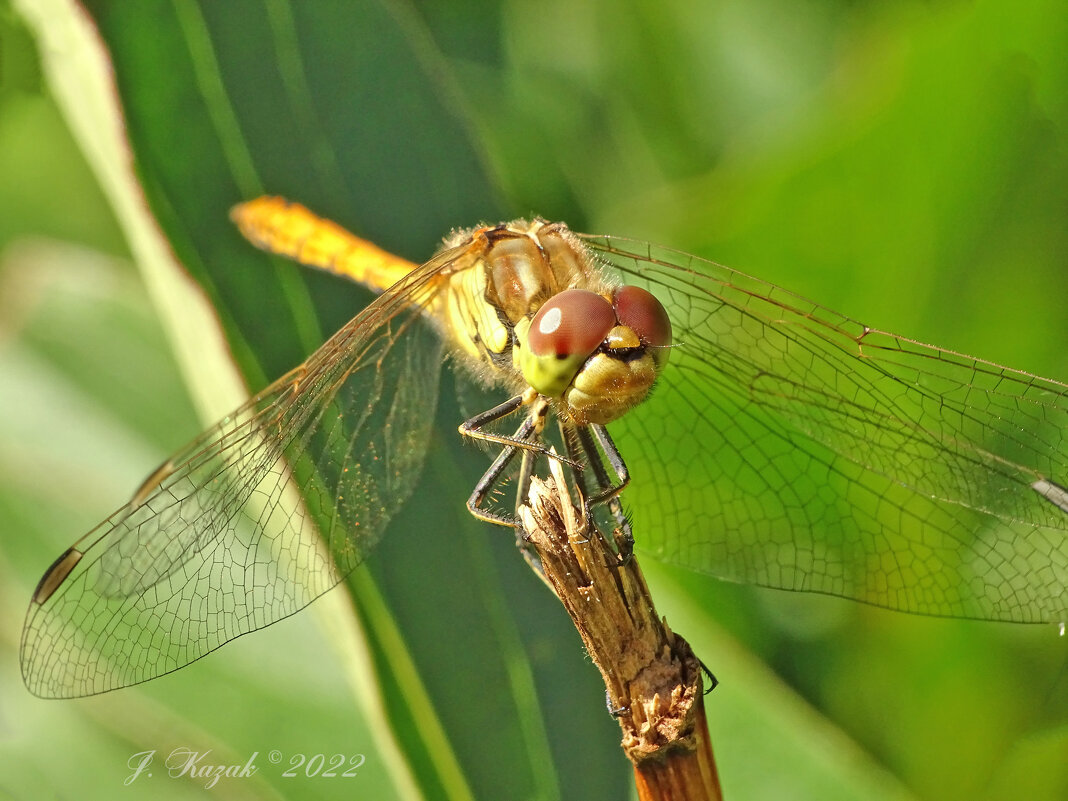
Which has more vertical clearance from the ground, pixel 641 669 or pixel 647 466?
pixel 647 466

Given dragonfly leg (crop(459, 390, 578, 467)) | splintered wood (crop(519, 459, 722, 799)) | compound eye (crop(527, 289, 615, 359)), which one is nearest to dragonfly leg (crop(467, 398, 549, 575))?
dragonfly leg (crop(459, 390, 578, 467))

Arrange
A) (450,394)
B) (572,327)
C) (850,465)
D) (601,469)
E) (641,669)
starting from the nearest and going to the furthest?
(641,669) < (572,327) < (850,465) < (601,469) < (450,394)

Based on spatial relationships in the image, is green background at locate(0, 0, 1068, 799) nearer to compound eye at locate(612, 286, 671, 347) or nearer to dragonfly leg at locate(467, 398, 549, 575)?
dragonfly leg at locate(467, 398, 549, 575)

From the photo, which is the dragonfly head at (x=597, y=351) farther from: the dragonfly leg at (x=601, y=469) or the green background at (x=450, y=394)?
Answer: the green background at (x=450, y=394)

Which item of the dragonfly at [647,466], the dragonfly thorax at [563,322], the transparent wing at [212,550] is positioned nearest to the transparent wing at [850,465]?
the dragonfly at [647,466]

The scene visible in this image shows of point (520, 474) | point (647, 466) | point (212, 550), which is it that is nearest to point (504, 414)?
point (520, 474)

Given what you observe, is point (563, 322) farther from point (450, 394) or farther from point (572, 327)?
point (450, 394)

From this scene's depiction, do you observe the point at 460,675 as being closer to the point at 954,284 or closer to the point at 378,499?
the point at 378,499

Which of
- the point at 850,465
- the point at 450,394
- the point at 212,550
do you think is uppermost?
the point at 450,394
